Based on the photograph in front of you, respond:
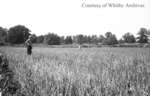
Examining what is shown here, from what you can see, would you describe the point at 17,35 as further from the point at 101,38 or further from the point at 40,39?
the point at 101,38

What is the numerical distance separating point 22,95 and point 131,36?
114296 mm

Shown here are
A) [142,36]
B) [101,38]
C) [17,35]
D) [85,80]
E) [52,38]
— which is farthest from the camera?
A: [101,38]

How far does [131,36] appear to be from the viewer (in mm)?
107000

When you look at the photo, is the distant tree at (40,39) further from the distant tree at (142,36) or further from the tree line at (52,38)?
the distant tree at (142,36)

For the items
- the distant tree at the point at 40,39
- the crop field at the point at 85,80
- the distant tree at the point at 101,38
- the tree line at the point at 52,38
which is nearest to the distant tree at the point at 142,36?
the tree line at the point at 52,38

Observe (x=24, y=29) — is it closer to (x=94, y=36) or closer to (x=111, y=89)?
(x=94, y=36)

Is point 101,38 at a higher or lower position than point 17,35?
lower

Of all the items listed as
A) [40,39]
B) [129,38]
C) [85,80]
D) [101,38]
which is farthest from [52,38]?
[85,80]

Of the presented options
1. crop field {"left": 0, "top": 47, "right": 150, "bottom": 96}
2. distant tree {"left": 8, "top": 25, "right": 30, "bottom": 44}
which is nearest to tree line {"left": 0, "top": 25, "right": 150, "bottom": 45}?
distant tree {"left": 8, "top": 25, "right": 30, "bottom": 44}

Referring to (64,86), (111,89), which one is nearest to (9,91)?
(64,86)

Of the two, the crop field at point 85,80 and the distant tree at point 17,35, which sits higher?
the distant tree at point 17,35

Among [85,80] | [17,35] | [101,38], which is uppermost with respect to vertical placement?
[17,35]

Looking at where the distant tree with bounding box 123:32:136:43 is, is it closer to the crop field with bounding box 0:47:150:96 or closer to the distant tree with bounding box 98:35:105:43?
the distant tree with bounding box 98:35:105:43

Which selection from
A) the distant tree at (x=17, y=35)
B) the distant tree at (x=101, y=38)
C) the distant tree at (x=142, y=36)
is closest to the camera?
the distant tree at (x=17, y=35)
